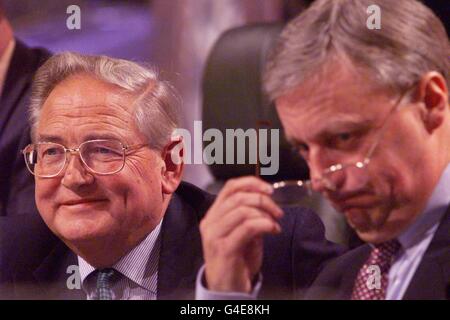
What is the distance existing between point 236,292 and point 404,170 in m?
0.39

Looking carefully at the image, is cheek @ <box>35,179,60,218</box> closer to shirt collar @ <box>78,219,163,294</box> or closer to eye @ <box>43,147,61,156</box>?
eye @ <box>43,147,61,156</box>

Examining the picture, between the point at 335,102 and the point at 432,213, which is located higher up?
the point at 335,102

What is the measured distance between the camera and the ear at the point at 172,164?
78.5 inches

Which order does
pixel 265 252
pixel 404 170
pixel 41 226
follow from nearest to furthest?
pixel 404 170 → pixel 265 252 → pixel 41 226

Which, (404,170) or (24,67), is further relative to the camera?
(24,67)

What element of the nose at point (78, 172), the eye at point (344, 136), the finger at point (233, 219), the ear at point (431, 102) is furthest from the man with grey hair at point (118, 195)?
the ear at point (431, 102)

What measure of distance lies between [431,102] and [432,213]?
0.20 meters

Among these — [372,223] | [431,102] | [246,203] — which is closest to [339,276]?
[372,223]

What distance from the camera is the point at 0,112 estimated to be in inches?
83.1

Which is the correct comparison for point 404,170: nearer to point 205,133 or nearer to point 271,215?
point 271,215

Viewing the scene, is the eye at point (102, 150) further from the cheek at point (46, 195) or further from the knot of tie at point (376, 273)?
the knot of tie at point (376, 273)

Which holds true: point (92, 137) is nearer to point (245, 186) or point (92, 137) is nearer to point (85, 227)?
point (85, 227)

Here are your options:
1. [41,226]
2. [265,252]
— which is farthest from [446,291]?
[41,226]

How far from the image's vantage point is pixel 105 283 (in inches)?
79.3
